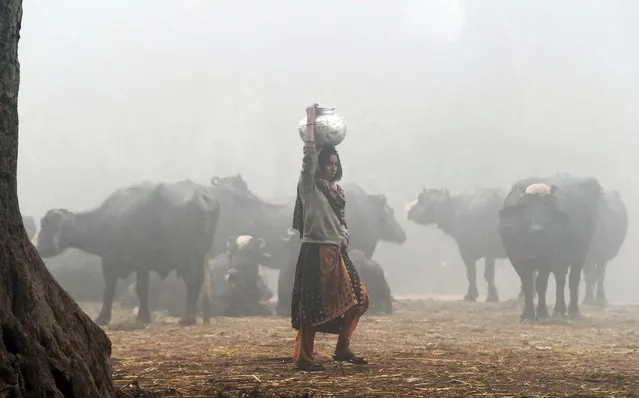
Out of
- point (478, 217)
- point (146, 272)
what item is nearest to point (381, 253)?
point (478, 217)

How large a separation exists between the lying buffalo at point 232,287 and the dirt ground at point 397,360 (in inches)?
73.1

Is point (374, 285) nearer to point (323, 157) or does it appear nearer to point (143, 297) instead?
point (143, 297)

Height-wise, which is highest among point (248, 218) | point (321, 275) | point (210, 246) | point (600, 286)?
point (248, 218)

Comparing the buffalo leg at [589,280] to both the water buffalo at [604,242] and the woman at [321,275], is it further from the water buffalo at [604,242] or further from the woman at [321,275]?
the woman at [321,275]

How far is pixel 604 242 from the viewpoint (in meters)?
21.4

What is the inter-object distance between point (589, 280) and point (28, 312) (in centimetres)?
2018

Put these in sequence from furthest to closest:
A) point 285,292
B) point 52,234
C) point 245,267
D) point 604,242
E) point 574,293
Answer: point 604,242
point 245,267
point 285,292
point 574,293
point 52,234

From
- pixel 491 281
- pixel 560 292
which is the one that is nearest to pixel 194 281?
pixel 560 292

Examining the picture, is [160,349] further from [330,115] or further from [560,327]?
[560,327]

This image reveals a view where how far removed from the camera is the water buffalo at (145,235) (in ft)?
46.6

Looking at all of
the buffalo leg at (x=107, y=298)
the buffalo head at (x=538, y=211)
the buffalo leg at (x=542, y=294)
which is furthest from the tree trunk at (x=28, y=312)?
the buffalo head at (x=538, y=211)

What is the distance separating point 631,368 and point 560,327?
5.92m

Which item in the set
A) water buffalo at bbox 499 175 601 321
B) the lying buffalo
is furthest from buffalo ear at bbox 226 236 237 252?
water buffalo at bbox 499 175 601 321

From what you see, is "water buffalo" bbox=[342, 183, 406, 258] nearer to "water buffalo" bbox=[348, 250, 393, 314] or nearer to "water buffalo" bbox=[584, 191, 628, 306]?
"water buffalo" bbox=[348, 250, 393, 314]
